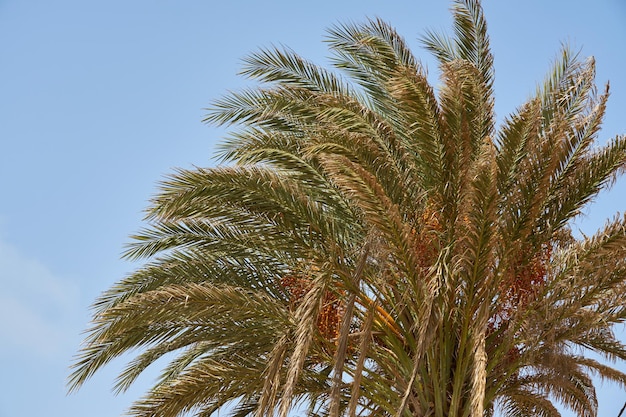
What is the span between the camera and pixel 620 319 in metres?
9.36

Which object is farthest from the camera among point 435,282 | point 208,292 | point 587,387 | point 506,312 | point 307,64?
point 587,387

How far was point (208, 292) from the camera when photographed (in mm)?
8594

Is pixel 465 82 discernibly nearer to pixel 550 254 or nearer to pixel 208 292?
pixel 550 254

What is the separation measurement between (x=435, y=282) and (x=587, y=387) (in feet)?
15.6

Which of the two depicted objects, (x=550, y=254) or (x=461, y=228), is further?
(x=550, y=254)

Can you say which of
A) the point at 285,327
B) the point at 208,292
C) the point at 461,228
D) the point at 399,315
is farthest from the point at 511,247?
the point at 208,292

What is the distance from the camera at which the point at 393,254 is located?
851 cm

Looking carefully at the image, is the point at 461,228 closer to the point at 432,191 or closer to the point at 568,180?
the point at 432,191

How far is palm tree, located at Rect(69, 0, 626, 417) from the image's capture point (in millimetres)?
8367

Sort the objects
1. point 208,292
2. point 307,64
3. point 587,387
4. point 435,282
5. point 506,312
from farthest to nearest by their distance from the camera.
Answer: point 587,387, point 307,64, point 506,312, point 208,292, point 435,282

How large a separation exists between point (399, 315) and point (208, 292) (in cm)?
201

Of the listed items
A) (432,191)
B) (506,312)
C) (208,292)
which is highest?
(432,191)

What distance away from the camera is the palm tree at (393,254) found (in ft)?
27.5

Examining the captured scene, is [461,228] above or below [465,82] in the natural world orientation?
below
